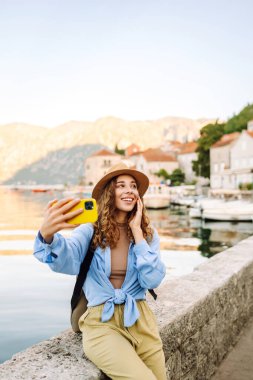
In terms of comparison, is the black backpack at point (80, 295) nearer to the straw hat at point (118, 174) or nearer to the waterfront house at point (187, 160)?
the straw hat at point (118, 174)

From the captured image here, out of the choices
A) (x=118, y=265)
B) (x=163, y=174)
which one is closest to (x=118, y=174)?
(x=118, y=265)

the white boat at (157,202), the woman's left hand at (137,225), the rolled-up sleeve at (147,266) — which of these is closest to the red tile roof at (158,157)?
the white boat at (157,202)

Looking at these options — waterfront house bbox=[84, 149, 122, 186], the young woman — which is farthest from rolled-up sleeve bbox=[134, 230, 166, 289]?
waterfront house bbox=[84, 149, 122, 186]

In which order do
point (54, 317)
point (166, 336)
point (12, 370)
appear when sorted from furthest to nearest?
point (54, 317) → point (166, 336) → point (12, 370)

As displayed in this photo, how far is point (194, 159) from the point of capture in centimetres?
11056

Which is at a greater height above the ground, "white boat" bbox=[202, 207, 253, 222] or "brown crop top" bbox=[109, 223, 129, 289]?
"brown crop top" bbox=[109, 223, 129, 289]

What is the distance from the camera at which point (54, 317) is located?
10.1m

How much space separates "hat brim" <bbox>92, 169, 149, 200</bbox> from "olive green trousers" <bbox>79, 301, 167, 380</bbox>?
74 centimetres

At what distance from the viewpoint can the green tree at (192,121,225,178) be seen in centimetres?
8388

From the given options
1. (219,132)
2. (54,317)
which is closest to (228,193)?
(219,132)

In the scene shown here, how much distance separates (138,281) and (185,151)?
374ft

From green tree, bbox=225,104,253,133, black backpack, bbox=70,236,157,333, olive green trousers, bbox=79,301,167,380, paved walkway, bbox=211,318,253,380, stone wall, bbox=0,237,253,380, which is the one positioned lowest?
paved walkway, bbox=211,318,253,380

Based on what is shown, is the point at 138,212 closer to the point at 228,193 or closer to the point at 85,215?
the point at 85,215

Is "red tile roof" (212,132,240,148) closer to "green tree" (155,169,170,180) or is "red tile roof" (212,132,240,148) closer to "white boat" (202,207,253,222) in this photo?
"green tree" (155,169,170,180)
